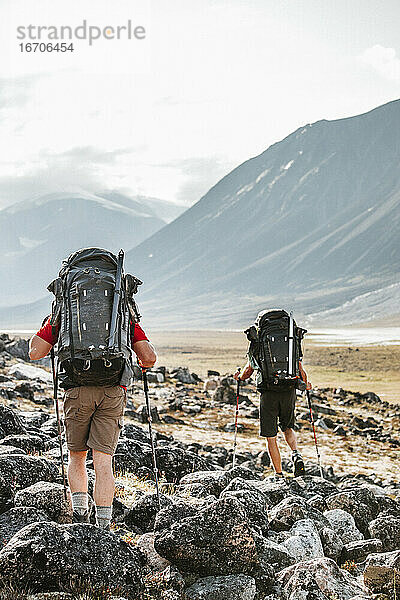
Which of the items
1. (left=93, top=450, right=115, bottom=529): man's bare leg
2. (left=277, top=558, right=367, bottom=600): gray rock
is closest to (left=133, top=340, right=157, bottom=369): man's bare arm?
(left=93, top=450, right=115, bottom=529): man's bare leg

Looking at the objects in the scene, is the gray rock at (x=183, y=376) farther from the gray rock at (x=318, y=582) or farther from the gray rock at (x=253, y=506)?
the gray rock at (x=318, y=582)

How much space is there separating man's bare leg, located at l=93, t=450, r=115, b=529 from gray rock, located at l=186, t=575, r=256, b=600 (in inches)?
44.2

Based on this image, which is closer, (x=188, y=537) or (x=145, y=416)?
(x=188, y=537)

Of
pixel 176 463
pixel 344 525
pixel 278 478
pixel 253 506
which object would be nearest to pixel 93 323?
pixel 253 506

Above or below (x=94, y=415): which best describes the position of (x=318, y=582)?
below

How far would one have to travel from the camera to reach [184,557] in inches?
242

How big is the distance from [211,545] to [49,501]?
1.83m

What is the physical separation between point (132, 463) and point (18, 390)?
31.9 feet

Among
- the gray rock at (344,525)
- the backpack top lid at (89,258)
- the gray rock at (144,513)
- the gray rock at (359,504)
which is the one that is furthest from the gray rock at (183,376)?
the backpack top lid at (89,258)

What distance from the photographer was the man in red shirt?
6.57 metres

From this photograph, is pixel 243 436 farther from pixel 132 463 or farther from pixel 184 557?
pixel 184 557

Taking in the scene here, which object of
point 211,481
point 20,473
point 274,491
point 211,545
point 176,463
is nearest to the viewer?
point 211,545

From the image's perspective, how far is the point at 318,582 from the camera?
5809mm

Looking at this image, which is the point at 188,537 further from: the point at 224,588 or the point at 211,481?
the point at 211,481
